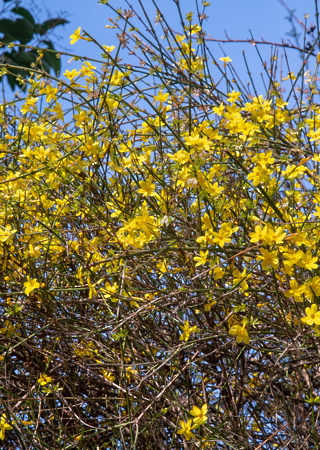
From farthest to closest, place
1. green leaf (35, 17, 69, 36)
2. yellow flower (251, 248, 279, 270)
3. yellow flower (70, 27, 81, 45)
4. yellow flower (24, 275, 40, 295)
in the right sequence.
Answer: green leaf (35, 17, 69, 36)
yellow flower (70, 27, 81, 45)
yellow flower (24, 275, 40, 295)
yellow flower (251, 248, 279, 270)

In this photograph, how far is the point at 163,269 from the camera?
226cm

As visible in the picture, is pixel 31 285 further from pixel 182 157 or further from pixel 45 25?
pixel 45 25

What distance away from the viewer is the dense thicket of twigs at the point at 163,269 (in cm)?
206

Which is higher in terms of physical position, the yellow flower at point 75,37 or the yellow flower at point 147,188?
the yellow flower at point 75,37

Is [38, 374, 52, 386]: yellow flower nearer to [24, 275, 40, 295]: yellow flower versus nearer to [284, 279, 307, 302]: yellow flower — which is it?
[24, 275, 40, 295]: yellow flower

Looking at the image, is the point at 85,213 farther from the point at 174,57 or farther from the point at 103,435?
the point at 103,435

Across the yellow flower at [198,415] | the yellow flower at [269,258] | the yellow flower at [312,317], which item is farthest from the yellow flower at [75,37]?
the yellow flower at [198,415]

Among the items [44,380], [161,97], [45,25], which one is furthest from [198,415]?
[45,25]

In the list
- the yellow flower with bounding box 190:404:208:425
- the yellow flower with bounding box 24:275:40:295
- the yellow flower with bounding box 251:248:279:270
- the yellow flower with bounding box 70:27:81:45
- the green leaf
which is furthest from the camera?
the green leaf

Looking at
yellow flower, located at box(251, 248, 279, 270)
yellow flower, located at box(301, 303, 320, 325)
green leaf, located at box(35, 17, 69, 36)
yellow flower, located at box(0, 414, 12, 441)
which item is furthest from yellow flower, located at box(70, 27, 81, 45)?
green leaf, located at box(35, 17, 69, 36)

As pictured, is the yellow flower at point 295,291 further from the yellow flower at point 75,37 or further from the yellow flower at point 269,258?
the yellow flower at point 75,37

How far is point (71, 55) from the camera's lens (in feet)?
7.56

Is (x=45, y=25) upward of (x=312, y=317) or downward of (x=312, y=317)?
upward

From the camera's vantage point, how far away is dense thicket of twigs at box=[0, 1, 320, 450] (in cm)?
206
